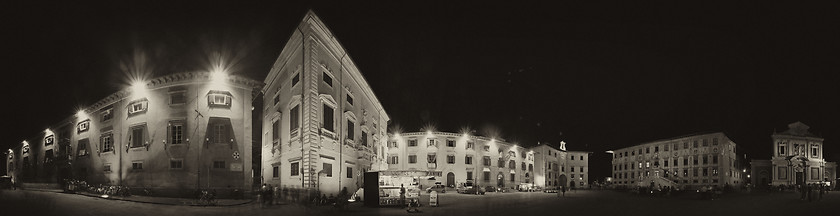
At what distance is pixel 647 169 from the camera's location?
94312 mm

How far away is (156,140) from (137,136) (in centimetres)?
62

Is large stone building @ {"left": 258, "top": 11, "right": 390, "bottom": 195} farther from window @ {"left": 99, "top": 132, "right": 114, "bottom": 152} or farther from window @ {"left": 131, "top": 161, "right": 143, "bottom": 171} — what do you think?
window @ {"left": 99, "top": 132, "right": 114, "bottom": 152}

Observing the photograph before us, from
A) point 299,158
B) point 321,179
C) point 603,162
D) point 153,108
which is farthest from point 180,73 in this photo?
point 603,162

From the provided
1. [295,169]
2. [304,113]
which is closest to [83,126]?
[304,113]

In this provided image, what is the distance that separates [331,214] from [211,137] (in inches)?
300

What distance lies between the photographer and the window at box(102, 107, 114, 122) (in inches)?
690

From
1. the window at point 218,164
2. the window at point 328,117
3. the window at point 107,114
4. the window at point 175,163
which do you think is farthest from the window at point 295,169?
the window at point 107,114

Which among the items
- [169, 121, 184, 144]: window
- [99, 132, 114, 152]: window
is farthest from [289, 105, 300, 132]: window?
[99, 132, 114, 152]: window

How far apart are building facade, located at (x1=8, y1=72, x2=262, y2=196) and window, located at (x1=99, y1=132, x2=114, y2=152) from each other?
0.10ft

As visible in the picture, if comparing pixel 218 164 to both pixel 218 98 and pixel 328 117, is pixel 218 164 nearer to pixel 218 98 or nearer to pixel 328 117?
pixel 218 98

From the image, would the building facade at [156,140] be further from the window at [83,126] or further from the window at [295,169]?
the window at [295,169]

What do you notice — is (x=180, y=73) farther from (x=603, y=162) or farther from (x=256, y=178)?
(x=603, y=162)

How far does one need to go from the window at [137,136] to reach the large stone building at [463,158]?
1954 inches

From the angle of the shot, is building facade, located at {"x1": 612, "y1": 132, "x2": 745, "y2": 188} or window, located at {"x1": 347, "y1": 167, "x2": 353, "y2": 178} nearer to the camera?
window, located at {"x1": 347, "y1": 167, "x2": 353, "y2": 178}
